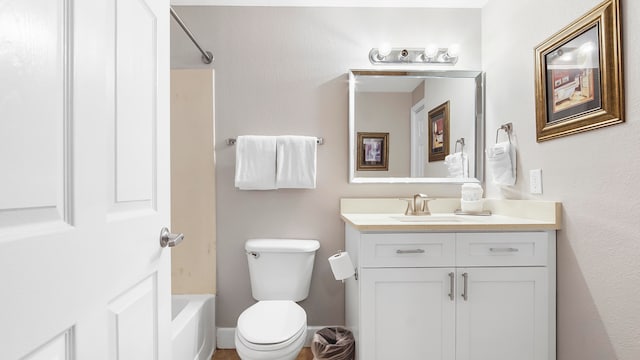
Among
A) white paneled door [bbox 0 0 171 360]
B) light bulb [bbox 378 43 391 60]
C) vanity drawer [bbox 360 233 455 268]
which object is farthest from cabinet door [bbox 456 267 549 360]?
light bulb [bbox 378 43 391 60]

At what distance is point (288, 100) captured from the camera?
6.77ft

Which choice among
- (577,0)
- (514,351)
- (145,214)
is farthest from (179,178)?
(577,0)

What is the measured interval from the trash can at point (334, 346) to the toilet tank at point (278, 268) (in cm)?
28

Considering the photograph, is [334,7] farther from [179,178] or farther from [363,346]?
[363,346]

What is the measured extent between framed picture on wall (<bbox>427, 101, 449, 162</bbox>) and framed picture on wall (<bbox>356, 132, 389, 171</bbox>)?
28cm

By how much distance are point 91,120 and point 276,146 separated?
1.38m

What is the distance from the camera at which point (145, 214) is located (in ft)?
2.77

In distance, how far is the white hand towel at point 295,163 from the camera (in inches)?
77.3

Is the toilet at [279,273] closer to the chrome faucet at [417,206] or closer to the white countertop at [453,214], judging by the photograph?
the white countertop at [453,214]

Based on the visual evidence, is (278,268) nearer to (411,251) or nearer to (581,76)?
(411,251)

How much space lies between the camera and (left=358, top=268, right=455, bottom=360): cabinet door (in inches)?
56.6

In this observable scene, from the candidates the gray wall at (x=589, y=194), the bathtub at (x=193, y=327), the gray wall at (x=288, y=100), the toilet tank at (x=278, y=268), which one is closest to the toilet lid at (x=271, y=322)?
the toilet tank at (x=278, y=268)

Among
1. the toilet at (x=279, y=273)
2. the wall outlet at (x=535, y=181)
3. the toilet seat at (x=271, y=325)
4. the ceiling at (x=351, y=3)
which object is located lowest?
the toilet seat at (x=271, y=325)

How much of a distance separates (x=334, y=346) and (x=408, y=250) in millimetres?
651
